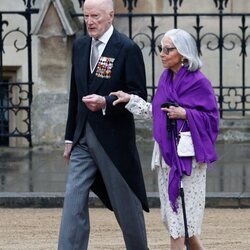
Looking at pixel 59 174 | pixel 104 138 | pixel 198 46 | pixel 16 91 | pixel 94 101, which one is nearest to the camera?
pixel 94 101

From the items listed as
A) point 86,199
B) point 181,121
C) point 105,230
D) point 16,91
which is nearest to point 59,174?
point 105,230

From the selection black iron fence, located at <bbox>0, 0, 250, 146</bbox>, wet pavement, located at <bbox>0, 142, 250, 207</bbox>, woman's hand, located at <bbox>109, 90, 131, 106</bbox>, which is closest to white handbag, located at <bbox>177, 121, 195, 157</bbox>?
woman's hand, located at <bbox>109, 90, 131, 106</bbox>

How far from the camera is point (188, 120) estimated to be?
719cm

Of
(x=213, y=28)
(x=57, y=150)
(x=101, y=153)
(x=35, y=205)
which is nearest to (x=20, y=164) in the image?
(x=57, y=150)

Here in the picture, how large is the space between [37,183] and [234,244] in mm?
2968

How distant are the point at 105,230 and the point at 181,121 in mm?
2282

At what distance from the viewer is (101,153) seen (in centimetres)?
734

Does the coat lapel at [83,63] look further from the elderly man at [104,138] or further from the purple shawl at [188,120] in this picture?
the purple shawl at [188,120]

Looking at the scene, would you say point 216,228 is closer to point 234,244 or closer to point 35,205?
point 234,244

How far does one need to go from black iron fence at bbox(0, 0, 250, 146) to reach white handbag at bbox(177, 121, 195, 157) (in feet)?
20.9

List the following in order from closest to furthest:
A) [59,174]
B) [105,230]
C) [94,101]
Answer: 1. [94,101]
2. [105,230]
3. [59,174]

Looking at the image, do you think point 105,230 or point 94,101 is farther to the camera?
point 105,230

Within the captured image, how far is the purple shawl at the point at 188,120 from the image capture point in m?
7.20

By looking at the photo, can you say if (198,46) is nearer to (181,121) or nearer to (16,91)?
(16,91)
